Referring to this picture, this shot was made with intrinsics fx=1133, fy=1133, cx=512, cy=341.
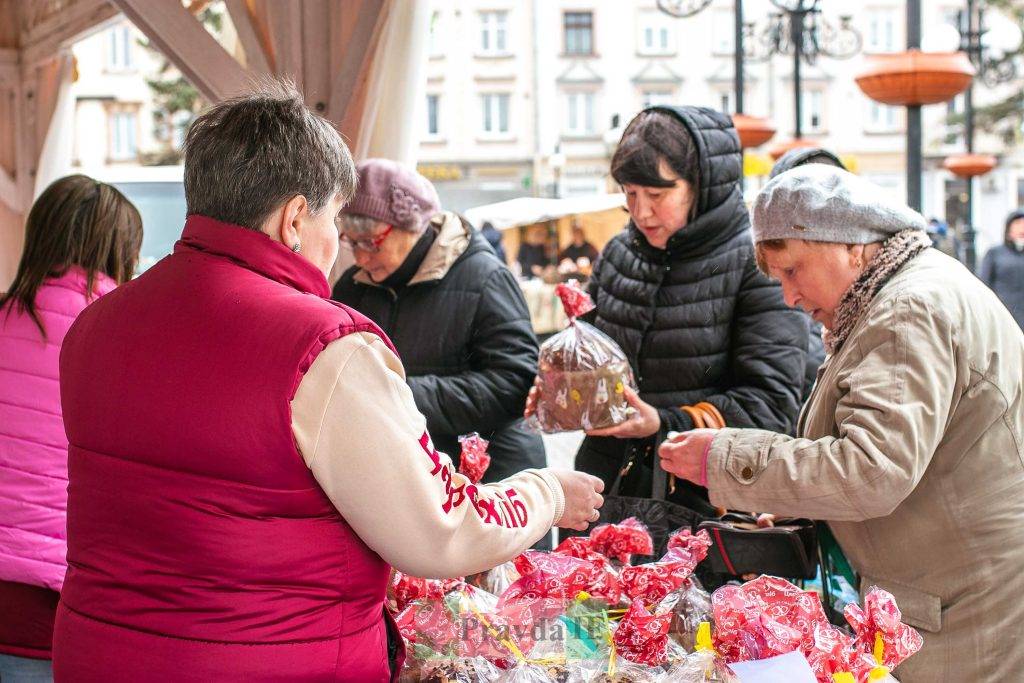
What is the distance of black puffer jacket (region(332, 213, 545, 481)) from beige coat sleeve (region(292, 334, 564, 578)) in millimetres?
1527

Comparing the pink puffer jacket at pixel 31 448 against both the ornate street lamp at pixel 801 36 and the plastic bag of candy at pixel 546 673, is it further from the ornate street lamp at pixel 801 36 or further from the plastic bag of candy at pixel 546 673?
the ornate street lamp at pixel 801 36

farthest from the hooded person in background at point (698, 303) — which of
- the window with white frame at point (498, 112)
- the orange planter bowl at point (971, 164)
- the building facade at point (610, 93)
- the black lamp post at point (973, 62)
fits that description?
the window with white frame at point (498, 112)

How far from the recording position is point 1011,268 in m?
9.88

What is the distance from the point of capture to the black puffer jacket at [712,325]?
3.03 metres

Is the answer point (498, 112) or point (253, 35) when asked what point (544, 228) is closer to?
point (253, 35)

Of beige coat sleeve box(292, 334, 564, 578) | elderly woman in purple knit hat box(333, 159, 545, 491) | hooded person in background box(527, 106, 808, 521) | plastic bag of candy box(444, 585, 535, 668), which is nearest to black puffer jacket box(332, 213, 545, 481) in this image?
elderly woman in purple knit hat box(333, 159, 545, 491)

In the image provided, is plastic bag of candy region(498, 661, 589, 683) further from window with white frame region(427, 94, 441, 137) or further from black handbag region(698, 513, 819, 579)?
window with white frame region(427, 94, 441, 137)

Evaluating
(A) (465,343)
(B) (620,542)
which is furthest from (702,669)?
(A) (465,343)

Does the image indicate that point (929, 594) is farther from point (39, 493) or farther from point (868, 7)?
point (868, 7)

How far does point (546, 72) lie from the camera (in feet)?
114

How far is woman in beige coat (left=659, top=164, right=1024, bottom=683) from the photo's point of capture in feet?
7.08

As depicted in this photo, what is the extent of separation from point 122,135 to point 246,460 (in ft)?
126

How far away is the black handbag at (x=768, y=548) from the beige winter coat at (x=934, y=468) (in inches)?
11.6

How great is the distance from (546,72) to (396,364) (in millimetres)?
34165
